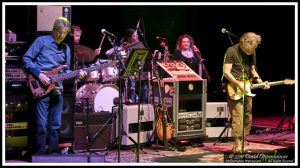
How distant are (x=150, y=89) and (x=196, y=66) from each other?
1.18 m

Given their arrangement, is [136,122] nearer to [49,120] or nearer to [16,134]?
[49,120]

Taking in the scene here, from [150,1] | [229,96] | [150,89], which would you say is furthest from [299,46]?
[150,89]

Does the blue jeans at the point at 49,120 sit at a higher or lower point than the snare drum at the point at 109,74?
lower

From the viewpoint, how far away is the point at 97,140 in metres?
8.21

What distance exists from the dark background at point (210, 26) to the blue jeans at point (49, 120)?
3.97 m

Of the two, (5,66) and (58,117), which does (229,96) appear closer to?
(58,117)

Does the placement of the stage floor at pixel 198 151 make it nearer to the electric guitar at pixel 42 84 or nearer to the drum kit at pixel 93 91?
the electric guitar at pixel 42 84

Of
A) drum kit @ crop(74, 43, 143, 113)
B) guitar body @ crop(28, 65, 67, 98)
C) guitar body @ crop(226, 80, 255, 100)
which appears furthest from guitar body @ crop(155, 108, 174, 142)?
guitar body @ crop(28, 65, 67, 98)

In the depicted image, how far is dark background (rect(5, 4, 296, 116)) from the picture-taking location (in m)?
11.1

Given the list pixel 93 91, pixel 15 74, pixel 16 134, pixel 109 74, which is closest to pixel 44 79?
pixel 15 74

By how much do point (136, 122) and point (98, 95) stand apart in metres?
1.23

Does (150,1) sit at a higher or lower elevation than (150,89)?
higher

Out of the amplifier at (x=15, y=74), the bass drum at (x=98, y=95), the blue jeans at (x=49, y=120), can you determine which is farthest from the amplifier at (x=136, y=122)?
the amplifier at (x=15, y=74)

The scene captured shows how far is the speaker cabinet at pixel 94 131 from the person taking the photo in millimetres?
8045
